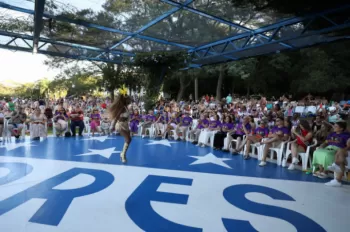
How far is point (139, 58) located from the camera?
35.9 feet

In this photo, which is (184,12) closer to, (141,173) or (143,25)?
(143,25)

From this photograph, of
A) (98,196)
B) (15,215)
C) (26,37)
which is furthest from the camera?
(26,37)

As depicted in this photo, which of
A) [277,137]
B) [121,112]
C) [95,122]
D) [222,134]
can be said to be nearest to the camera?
[121,112]

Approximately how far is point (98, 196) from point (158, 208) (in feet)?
3.35

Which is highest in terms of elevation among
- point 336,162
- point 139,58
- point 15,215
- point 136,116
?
point 139,58

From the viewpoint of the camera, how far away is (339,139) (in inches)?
189

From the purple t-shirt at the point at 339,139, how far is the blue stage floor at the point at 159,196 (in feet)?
2.63

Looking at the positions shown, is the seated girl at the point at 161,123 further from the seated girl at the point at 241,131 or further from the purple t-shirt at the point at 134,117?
the seated girl at the point at 241,131

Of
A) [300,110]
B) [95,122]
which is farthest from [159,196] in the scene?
[300,110]

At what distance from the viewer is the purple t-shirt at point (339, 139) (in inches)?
187

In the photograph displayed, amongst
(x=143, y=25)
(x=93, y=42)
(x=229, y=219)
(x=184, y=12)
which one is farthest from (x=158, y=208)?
(x=93, y=42)

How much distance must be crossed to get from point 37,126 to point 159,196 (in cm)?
681

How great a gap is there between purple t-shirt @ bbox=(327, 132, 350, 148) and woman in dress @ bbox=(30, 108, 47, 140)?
8914 mm

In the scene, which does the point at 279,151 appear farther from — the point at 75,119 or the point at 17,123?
the point at 17,123
